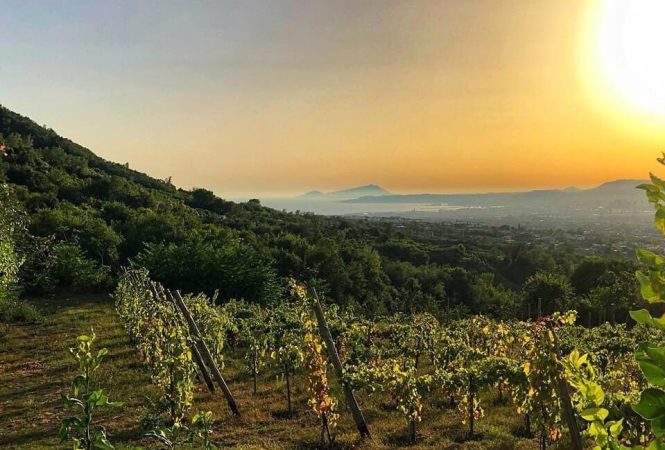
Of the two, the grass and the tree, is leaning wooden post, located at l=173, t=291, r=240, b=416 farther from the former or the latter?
the tree

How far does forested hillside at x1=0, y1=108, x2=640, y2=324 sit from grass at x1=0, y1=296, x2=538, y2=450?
5.93m

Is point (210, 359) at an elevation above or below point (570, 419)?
below

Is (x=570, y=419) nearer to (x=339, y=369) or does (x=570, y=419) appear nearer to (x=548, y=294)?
(x=339, y=369)

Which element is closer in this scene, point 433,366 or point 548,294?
point 433,366

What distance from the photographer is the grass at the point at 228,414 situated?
8.34 meters

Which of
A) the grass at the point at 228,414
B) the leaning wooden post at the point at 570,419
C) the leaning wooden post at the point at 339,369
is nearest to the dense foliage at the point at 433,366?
the leaning wooden post at the point at 570,419

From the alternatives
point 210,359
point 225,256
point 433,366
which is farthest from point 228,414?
point 225,256

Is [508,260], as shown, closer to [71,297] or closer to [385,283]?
[385,283]

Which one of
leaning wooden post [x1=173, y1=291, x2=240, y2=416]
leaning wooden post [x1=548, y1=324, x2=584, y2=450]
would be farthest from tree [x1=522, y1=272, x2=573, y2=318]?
leaning wooden post [x1=548, y1=324, x2=584, y2=450]

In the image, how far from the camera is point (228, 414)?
9633mm

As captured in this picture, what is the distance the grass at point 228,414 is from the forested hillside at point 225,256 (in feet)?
19.4

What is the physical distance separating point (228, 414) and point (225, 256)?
1661 cm

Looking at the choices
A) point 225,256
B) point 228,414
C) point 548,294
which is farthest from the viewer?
point 548,294

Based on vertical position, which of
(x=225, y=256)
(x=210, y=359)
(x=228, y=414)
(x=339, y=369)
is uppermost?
(x=225, y=256)
